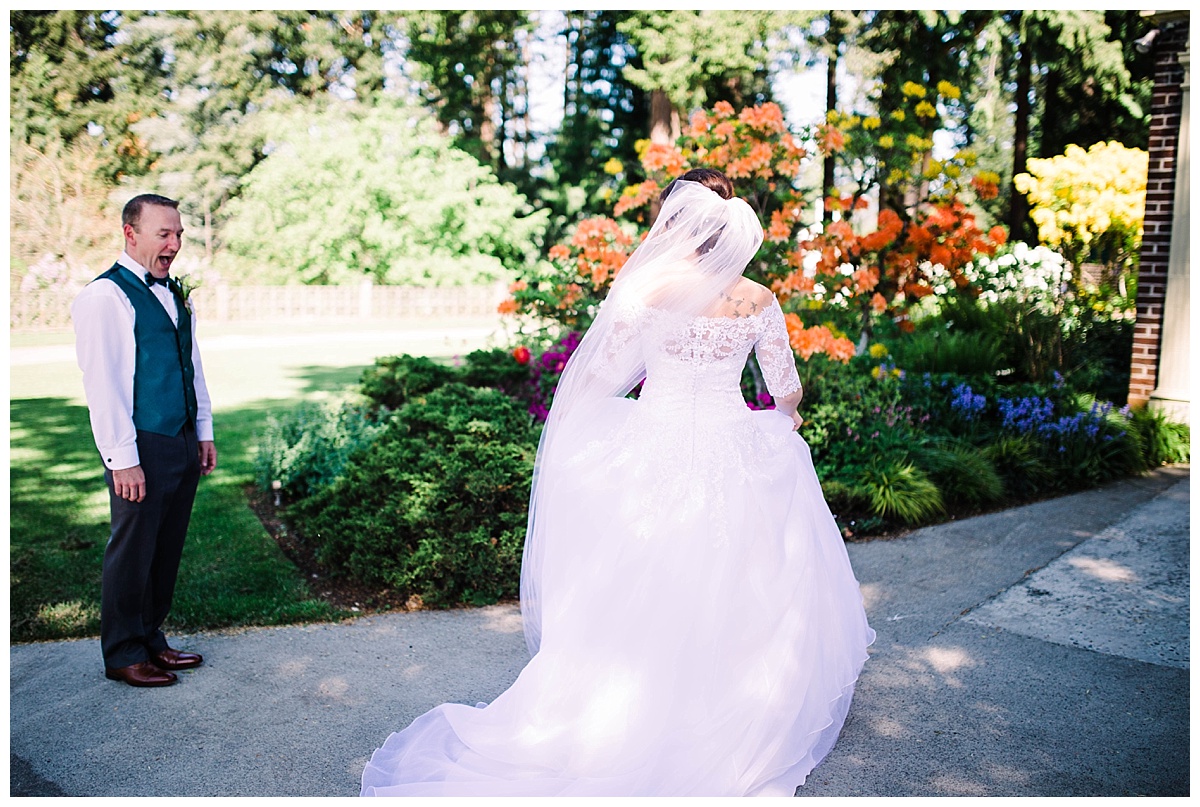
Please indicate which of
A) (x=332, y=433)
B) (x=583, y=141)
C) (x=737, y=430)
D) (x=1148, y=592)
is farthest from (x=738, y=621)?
(x=583, y=141)

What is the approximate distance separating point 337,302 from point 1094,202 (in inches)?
677

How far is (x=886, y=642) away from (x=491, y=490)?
229cm

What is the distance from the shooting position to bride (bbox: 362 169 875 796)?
3.02 meters

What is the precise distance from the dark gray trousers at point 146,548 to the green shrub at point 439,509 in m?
1.25

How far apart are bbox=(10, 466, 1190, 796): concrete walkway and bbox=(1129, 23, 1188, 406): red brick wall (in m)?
3.91

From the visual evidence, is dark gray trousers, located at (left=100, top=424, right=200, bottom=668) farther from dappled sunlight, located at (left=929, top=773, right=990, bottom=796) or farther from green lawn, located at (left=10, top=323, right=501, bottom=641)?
dappled sunlight, located at (left=929, top=773, right=990, bottom=796)

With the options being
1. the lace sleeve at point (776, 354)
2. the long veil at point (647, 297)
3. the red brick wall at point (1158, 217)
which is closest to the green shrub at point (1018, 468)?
the red brick wall at point (1158, 217)

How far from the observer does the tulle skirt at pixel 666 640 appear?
300 cm

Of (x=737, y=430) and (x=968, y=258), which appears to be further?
(x=968, y=258)

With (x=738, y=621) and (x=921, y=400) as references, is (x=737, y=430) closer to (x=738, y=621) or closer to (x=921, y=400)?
(x=738, y=621)

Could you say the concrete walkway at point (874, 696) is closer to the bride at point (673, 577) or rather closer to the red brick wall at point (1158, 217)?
the bride at point (673, 577)

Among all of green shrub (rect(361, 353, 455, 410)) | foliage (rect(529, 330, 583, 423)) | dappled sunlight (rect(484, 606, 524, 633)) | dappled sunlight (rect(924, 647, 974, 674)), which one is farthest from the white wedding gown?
green shrub (rect(361, 353, 455, 410))

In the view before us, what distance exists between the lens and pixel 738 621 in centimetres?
316

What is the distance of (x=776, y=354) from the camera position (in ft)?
11.4
